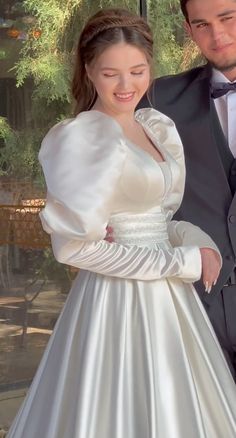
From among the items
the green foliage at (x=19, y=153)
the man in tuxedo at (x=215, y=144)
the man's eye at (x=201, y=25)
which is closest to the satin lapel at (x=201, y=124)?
the man in tuxedo at (x=215, y=144)

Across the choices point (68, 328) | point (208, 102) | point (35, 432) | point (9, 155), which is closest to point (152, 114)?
point (208, 102)

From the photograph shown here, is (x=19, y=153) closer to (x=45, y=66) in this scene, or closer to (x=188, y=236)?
(x=45, y=66)

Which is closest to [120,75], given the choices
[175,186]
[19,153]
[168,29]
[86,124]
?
[86,124]

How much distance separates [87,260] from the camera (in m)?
1.73

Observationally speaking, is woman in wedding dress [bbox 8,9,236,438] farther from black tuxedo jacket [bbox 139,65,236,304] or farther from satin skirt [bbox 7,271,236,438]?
black tuxedo jacket [bbox 139,65,236,304]

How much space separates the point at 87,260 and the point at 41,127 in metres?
1.83

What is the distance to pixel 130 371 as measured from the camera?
5.72 ft

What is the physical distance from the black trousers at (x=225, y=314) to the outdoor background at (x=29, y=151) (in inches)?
58.5

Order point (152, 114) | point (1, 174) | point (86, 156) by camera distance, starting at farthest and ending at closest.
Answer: point (1, 174), point (152, 114), point (86, 156)

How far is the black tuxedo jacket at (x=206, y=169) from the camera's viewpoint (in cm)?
201

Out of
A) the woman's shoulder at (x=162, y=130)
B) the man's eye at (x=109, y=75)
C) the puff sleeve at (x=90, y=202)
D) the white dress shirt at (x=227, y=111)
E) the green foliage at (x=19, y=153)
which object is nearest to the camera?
the puff sleeve at (x=90, y=202)

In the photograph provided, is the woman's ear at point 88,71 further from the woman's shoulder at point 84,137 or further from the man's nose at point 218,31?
the man's nose at point 218,31

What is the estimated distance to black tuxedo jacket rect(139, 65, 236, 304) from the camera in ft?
6.60

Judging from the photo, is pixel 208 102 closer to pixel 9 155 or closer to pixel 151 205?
pixel 151 205
